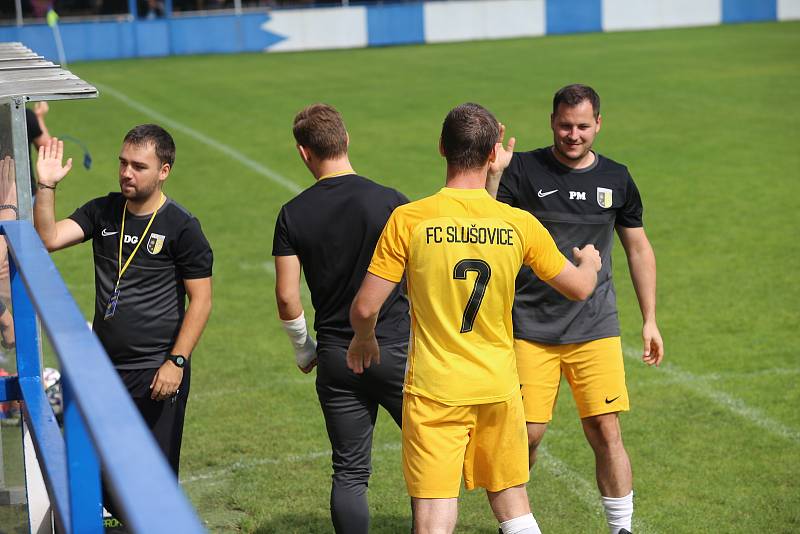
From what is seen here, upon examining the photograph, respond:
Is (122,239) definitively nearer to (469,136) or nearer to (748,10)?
(469,136)

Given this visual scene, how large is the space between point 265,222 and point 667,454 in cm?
695

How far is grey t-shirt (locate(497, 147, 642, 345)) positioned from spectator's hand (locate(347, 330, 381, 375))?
3.60 ft

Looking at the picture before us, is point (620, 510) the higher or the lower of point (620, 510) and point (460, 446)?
the lower

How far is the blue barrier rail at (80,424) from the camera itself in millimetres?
1838

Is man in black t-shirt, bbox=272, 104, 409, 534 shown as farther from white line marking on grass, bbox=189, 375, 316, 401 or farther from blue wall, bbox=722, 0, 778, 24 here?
blue wall, bbox=722, 0, 778, 24

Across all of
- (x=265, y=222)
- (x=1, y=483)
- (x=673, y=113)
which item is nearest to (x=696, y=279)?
(x=265, y=222)

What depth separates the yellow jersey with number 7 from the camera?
159 inches

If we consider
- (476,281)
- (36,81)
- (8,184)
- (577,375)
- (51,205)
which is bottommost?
(577,375)

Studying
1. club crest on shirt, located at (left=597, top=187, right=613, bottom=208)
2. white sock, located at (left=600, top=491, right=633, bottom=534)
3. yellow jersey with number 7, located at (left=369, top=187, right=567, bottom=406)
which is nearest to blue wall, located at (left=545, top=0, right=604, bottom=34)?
club crest on shirt, located at (left=597, top=187, right=613, bottom=208)

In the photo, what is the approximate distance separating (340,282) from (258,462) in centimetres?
202

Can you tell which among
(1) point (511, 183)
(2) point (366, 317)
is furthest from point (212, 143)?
(2) point (366, 317)

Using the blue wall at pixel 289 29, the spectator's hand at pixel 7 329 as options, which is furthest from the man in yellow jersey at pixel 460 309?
the blue wall at pixel 289 29

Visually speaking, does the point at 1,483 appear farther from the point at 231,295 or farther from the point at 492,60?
the point at 492,60

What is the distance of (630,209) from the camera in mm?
5316
